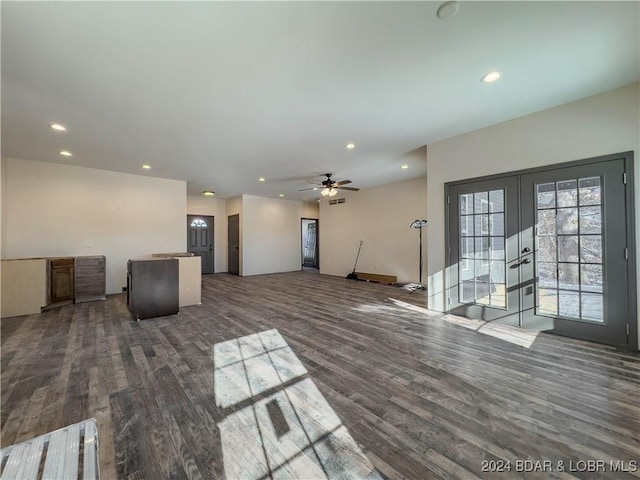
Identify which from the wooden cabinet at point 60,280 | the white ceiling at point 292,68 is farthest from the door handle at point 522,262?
the wooden cabinet at point 60,280

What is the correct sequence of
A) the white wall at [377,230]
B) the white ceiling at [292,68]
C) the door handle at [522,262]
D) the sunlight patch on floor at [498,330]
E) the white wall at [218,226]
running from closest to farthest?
the white ceiling at [292,68], the sunlight patch on floor at [498,330], the door handle at [522,262], the white wall at [377,230], the white wall at [218,226]

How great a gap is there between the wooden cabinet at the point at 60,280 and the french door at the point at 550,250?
24.5 ft

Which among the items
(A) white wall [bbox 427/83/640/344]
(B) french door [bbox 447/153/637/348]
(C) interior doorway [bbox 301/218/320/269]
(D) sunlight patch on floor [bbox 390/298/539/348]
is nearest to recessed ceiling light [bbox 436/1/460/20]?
(A) white wall [bbox 427/83/640/344]

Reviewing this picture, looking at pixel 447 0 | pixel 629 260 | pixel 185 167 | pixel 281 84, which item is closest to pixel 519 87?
pixel 447 0

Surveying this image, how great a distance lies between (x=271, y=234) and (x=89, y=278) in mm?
5526

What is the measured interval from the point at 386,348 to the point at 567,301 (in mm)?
2545

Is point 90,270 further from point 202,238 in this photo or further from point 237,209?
point 237,209

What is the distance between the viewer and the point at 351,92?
3020mm

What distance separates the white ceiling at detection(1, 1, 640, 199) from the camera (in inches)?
78.8

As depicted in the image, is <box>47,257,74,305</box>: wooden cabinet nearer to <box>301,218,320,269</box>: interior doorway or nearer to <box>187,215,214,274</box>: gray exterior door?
<box>187,215,214,274</box>: gray exterior door

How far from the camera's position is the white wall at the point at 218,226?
392 inches

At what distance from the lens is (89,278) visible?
5559 millimetres

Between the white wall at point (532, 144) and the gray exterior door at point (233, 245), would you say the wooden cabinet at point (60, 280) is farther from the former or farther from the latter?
the white wall at point (532, 144)

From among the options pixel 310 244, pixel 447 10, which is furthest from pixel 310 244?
pixel 447 10
